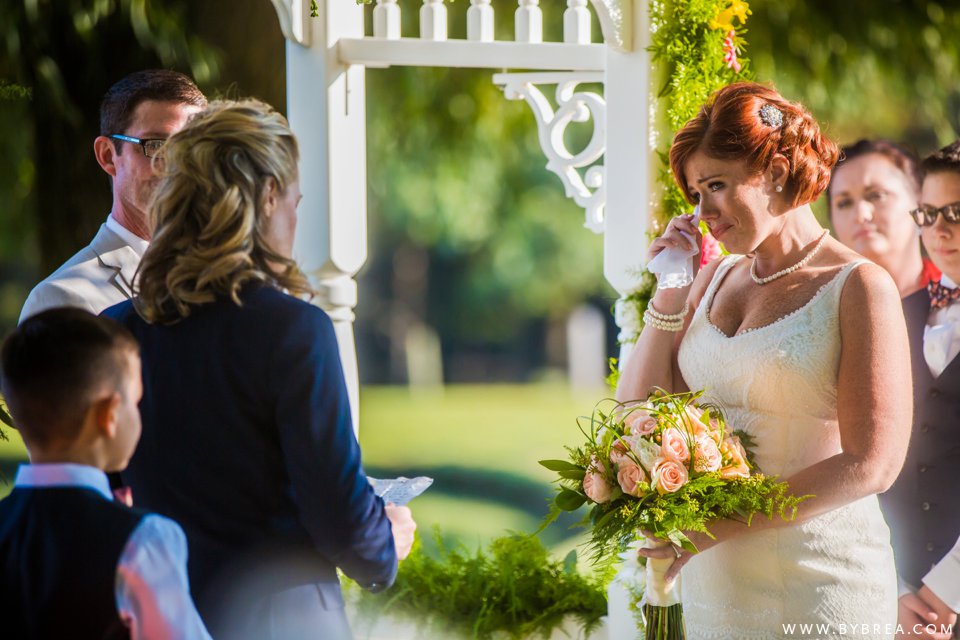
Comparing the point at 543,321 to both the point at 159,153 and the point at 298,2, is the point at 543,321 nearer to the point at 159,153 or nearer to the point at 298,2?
the point at 298,2

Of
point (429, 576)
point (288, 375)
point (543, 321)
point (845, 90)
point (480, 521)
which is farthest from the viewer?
point (543, 321)

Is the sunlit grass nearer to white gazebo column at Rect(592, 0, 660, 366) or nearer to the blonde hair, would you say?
white gazebo column at Rect(592, 0, 660, 366)

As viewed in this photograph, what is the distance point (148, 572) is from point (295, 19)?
7.19ft

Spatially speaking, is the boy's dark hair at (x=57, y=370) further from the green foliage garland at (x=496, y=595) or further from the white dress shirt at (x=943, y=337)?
the green foliage garland at (x=496, y=595)

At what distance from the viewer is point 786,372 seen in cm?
242

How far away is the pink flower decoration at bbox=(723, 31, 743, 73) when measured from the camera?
3.35 m

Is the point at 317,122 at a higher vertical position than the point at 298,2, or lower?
lower

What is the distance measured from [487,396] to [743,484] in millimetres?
17442

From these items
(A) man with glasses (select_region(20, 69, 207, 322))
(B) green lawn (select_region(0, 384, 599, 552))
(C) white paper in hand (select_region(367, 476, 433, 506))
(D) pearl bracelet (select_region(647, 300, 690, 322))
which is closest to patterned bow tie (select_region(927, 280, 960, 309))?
(D) pearl bracelet (select_region(647, 300, 690, 322))

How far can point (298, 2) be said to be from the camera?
3326mm

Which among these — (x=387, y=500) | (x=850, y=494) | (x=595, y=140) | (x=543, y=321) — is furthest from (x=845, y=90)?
(x=543, y=321)

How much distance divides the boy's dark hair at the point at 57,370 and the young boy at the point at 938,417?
225 cm

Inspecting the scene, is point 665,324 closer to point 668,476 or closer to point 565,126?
point 668,476

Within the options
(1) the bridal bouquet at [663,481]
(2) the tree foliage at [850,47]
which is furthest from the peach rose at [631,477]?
(2) the tree foliage at [850,47]
